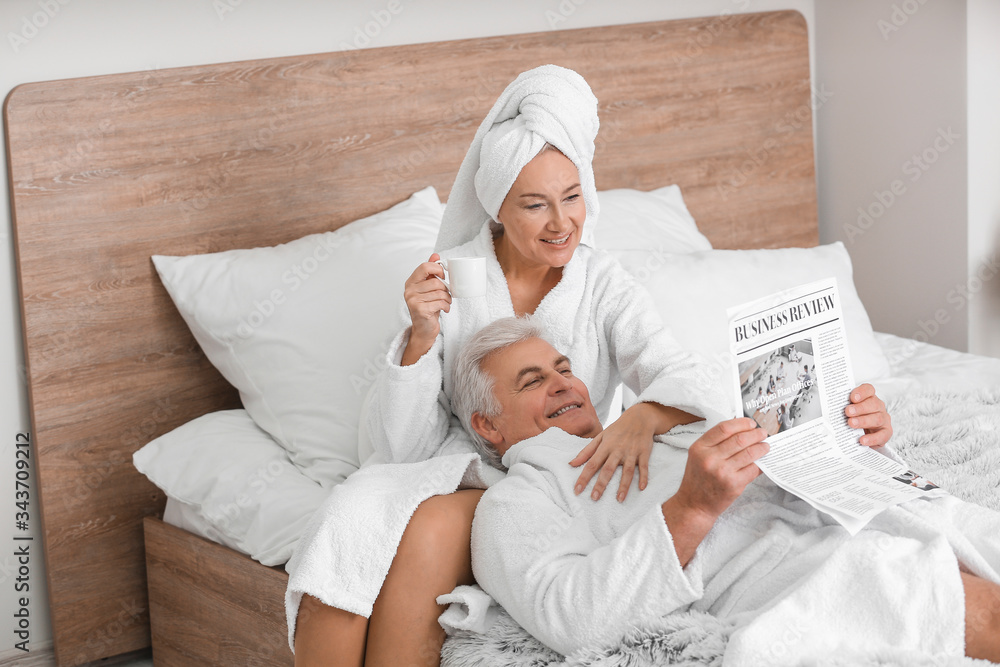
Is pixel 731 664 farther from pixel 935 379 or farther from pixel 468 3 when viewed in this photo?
pixel 468 3

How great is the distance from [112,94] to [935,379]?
1.93m

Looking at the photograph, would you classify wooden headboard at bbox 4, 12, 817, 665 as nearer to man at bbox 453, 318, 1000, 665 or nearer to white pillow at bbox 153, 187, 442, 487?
white pillow at bbox 153, 187, 442, 487

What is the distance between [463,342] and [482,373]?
0.54 feet

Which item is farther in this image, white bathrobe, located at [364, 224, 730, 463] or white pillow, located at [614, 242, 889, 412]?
white pillow, located at [614, 242, 889, 412]

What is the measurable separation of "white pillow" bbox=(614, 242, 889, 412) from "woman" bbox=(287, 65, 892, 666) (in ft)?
1.11

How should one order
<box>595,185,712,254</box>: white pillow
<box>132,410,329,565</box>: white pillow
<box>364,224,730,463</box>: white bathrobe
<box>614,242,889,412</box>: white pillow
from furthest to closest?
<box>595,185,712,254</box>: white pillow
<box>614,242,889,412</box>: white pillow
<box>132,410,329,565</box>: white pillow
<box>364,224,730,463</box>: white bathrobe

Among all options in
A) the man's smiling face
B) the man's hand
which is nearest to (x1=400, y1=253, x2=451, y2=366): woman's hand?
the man's smiling face

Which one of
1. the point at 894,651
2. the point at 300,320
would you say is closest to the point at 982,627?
the point at 894,651

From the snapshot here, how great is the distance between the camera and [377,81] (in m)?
2.31

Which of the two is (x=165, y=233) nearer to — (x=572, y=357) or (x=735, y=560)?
(x=572, y=357)

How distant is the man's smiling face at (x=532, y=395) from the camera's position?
1.55 metres

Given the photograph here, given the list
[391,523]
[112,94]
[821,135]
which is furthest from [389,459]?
[821,135]

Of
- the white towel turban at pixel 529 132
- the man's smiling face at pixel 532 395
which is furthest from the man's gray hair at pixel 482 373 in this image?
the white towel turban at pixel 529 132

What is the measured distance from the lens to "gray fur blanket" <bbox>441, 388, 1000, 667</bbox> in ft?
3.68
